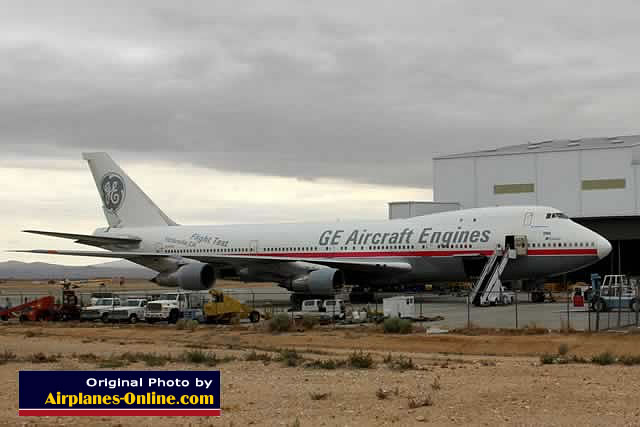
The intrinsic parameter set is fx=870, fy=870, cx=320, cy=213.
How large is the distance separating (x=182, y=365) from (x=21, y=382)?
439 centimetres

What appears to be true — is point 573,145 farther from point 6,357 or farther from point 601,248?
point 6,357

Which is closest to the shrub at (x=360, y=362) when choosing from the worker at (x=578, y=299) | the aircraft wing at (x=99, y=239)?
the worker at (x=578, y=299)

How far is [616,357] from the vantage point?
20.6 m

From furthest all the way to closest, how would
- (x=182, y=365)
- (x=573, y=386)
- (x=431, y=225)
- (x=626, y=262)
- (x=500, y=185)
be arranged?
(x=626, y=262) → (x=500, y=185) → (x=431, y=225) → (x=182, y=365) → (x=573, y=386)

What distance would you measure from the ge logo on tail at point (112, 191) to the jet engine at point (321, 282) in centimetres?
1828

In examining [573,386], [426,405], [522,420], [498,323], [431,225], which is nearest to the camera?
[522,420]

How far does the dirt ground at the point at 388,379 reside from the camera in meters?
13.1

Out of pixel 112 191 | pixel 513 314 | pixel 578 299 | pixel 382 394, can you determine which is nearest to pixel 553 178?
pixel 578 299

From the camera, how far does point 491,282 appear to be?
131ft

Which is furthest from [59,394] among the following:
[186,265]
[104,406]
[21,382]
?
[186,265]

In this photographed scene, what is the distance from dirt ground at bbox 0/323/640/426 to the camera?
13109 millimetres

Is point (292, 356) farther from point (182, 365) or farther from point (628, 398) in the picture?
point (628, 398)

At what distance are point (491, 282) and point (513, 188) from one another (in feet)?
64.7

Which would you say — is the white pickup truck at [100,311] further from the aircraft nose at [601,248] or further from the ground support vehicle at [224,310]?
the aircraft nose at [601,248]
